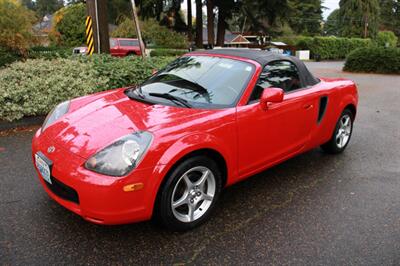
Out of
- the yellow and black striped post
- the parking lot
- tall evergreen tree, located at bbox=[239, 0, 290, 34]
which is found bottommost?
the parking lot

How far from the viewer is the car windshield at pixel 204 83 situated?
3352 millimetres

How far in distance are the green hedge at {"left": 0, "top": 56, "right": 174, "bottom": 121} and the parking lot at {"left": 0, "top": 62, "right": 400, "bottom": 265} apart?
1.89 metres

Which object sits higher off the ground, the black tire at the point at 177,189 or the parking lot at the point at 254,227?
the black tire at the point at 177,189

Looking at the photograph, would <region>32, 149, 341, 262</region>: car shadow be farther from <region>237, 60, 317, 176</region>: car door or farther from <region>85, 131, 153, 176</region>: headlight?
<region>85, 131, 153, 176</region>: headlight

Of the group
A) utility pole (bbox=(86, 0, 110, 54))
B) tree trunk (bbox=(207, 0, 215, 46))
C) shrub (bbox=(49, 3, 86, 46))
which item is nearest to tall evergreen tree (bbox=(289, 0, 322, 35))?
tree trunk (bbox=(207, 0, 215, 46))

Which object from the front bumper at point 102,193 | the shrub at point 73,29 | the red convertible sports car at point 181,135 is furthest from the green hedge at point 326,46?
the front bumper at point 102,193

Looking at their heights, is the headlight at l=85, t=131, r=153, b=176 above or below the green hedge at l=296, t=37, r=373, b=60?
below

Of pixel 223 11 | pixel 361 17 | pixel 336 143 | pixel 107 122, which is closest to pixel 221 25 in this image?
pixel 223 11

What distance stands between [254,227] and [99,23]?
787cm

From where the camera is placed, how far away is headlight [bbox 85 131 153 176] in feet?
8.36

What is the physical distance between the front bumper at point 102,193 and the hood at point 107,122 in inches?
6.0

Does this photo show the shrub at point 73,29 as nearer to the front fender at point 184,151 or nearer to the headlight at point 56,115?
the headlight at point 56,115

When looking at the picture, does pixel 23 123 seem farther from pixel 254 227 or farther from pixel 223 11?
pixel 223 11

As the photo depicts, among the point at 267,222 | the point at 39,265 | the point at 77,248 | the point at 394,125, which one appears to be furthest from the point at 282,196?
the point at 394,125
